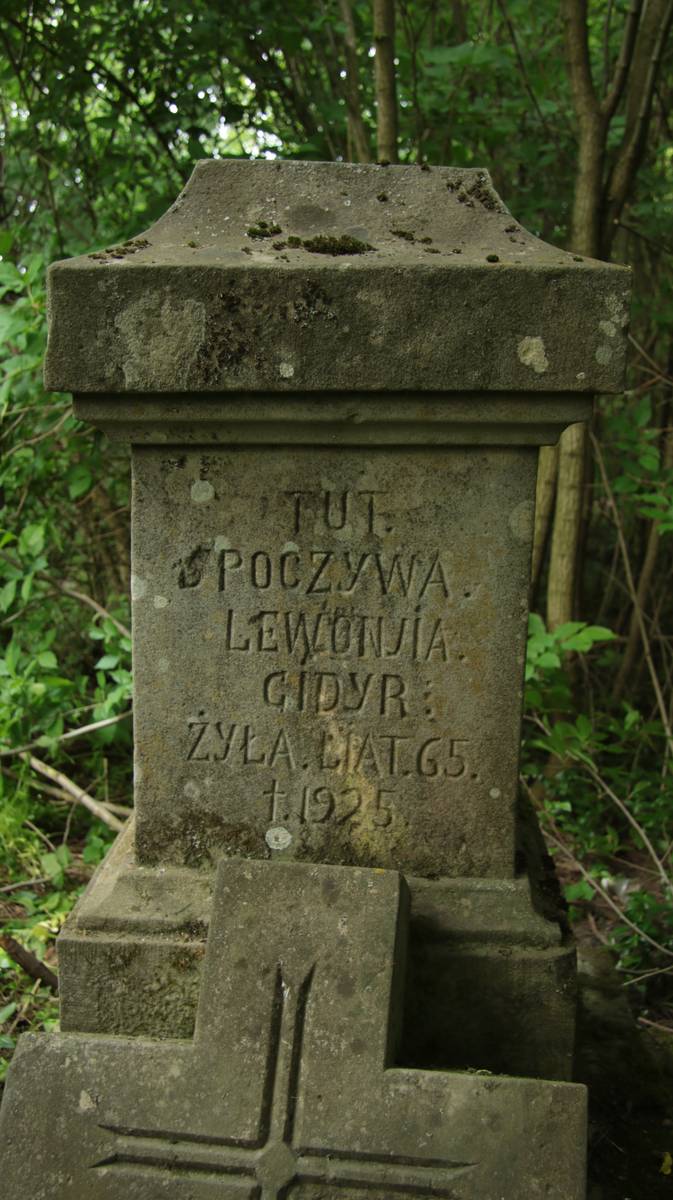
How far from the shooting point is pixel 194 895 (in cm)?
234

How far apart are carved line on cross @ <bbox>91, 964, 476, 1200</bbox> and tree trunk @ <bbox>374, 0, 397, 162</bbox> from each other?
2.89 m

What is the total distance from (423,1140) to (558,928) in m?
0.60

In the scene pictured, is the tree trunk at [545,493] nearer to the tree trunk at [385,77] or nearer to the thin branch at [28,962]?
the tree trunk at [385,77]

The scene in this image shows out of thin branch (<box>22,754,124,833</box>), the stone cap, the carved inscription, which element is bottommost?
thin branch (<box>22,754,124,833</box>)

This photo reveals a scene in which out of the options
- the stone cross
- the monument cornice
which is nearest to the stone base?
the stone cross

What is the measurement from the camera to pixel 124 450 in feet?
13.6

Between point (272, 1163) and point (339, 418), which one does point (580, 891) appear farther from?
point (339, 418)

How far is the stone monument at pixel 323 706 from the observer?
188 centimetres

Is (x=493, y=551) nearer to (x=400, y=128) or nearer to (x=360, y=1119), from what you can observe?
(x=360, y=1119)

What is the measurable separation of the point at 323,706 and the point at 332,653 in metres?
0.11

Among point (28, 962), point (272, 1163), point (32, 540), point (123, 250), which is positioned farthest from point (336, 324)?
point (32, 540)

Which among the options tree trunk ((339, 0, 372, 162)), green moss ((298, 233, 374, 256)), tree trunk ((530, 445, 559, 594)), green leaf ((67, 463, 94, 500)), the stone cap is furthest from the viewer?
tree trunk ((530, 445, 559, 594))

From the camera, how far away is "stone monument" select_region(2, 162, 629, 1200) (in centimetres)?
188

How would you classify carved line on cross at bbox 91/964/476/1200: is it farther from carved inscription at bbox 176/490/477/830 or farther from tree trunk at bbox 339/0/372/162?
tree trunk at bbox 339/0/372/162
